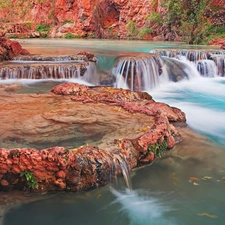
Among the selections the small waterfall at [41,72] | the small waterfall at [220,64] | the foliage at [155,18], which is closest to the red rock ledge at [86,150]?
the small waterfall at [41,72]

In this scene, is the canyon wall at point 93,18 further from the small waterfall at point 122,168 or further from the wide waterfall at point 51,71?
the small waterfall at point 122,168

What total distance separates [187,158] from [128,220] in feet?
5.64

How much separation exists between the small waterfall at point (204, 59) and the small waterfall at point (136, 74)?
3059mm

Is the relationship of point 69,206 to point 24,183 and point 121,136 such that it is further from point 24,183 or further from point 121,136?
point 121,136

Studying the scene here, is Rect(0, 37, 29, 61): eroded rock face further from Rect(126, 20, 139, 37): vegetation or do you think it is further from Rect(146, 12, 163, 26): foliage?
Rect(126, 20, 139, 37): vegetation

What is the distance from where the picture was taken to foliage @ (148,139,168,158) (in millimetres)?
4438

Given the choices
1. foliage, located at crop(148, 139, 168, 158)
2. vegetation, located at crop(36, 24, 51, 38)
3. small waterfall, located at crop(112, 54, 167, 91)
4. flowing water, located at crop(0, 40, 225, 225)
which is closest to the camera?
flowing water, located at crop(0, 40, 225, 225)

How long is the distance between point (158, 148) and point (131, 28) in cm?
2913

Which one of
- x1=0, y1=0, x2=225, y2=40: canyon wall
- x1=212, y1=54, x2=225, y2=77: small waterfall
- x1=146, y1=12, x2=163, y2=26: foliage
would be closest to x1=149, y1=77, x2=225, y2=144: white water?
x1=212, y1=54, x2=225, y2=77: small waterfall

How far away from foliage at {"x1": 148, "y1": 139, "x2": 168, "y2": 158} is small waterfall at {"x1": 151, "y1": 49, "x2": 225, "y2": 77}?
8630mm

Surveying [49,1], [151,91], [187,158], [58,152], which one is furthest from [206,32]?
[49,1]

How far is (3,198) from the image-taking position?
136 inches

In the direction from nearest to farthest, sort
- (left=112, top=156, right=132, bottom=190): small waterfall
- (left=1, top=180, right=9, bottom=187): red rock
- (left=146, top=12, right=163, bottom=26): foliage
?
(left=1, top=180, right=9, bottom=187): red rock
(left=112, top=156, right=132, bottom=190): small waterfall
(left=146, top=12, right=163, bottom=26): foliage

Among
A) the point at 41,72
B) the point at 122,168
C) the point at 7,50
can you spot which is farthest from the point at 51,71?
the point at 122,168
